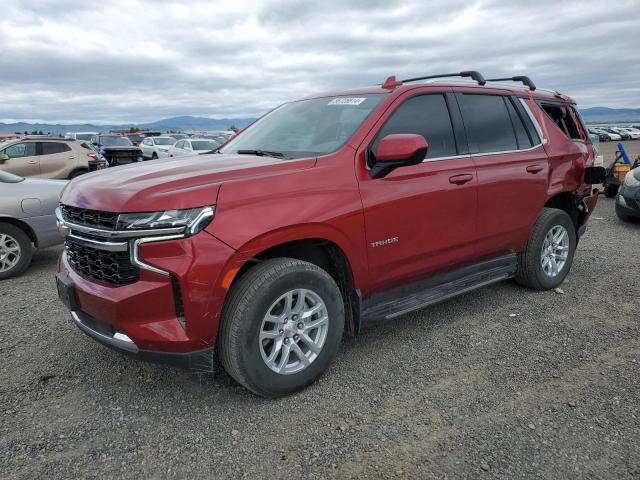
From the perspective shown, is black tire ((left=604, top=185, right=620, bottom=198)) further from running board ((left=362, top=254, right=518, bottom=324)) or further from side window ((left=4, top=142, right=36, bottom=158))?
side window ((left=4, top=142, right=36, bottom=158))

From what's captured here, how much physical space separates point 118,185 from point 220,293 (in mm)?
847

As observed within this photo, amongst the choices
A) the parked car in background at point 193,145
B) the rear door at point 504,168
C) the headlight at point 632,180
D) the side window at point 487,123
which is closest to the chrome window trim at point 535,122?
the rear door at point 504,168

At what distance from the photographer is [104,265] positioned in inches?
110

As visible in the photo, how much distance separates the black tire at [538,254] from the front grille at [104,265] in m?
3.61

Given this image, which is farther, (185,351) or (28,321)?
(28,321)

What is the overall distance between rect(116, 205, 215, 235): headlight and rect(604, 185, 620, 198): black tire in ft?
37.2

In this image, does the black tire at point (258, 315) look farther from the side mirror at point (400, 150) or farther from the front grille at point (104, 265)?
the side mirror at point (400, 150)

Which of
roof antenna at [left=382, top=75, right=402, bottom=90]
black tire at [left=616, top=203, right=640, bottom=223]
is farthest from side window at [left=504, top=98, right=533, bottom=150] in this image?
black tire at [left=616, top=203, right=640, bottom=223]

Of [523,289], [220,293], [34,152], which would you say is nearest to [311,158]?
[220,293]

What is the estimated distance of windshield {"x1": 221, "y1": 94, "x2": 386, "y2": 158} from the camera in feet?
11.5

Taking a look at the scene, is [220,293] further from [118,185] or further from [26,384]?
[26,384]

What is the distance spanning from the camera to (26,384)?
11.0 feet

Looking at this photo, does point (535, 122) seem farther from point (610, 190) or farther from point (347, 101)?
point (610, 190)

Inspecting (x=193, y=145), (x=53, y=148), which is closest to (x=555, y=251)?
(x=53, y=148)
